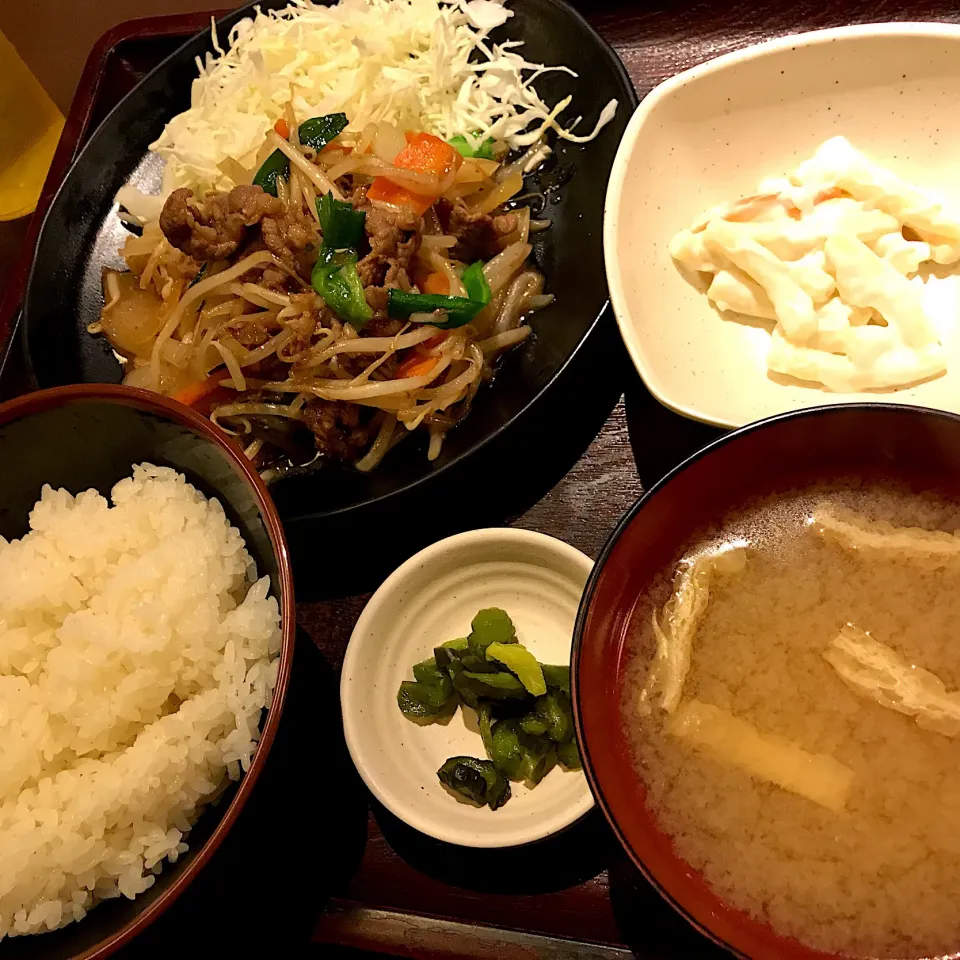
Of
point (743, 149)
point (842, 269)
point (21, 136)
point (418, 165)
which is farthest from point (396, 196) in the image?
point (21, 136)

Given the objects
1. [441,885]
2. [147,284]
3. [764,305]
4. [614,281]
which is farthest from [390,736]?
[147,284]

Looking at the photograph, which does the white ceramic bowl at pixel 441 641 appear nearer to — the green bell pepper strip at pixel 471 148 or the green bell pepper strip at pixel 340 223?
the green bell pepper strip at pixel 340 223

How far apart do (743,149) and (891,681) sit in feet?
3.93

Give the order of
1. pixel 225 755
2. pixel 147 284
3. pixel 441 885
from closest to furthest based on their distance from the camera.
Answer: pixel 225 755, pixel 441 885, pixel 147 284

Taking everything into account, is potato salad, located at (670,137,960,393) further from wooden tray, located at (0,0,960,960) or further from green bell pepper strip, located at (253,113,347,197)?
green bell pepper strip, located at (253,113,347,197)

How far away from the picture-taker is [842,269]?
168 centimetres

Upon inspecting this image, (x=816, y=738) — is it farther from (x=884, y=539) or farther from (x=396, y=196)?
(x=396, y=196)

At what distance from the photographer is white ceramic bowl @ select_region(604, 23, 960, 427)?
169 centimetres

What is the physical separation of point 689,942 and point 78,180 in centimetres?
224

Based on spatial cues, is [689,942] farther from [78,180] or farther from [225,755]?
[78,180]

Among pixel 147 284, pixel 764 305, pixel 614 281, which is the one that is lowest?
pixel 764 305

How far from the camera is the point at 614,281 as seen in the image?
166 cm

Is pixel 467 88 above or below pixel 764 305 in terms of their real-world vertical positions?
above

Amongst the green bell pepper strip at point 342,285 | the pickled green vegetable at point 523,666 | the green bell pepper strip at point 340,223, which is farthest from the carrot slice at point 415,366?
the pickled green vegetable at point 523,666
